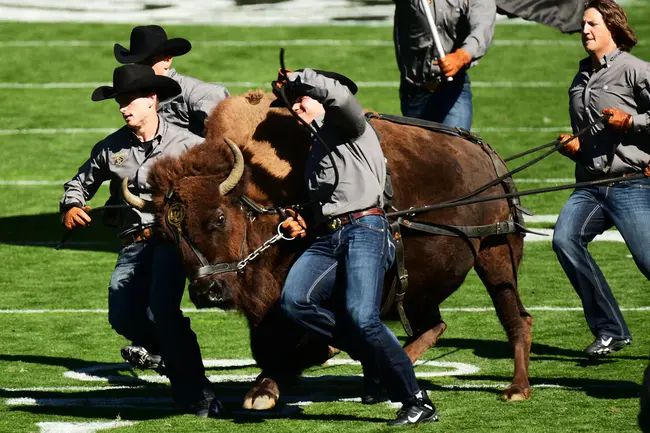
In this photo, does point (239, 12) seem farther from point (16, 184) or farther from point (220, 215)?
point (220, 215)

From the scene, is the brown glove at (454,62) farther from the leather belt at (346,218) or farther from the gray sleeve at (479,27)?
the leather belt at (346,218)

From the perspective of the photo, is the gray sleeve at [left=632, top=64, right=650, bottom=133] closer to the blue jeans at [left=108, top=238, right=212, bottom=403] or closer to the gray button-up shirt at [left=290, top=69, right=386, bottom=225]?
the gray button-up shirt at [left=290, top=69, right=386, bottom=225]

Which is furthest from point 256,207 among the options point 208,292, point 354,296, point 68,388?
point 68,388

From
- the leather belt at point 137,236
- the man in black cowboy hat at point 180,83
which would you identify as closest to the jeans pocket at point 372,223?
the leather belt at point 137,236

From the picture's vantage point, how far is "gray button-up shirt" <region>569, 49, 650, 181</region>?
8.57 meters

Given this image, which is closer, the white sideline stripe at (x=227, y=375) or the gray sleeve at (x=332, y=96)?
the gray sleeve at (x=332, y=96)

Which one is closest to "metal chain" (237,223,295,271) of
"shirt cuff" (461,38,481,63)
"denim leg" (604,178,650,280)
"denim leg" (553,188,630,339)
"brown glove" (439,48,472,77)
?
"brown glove" (439,48,472,77)

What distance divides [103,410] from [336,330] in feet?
5.27

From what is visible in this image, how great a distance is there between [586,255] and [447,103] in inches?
58.2

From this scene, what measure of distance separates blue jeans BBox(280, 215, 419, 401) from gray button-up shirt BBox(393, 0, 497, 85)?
107 inches

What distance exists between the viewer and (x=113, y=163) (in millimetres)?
8102

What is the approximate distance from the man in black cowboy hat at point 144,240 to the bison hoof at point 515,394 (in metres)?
1.65

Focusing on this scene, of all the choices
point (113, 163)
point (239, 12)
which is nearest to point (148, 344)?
point (113, 163)

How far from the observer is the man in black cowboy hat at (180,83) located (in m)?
8.82
